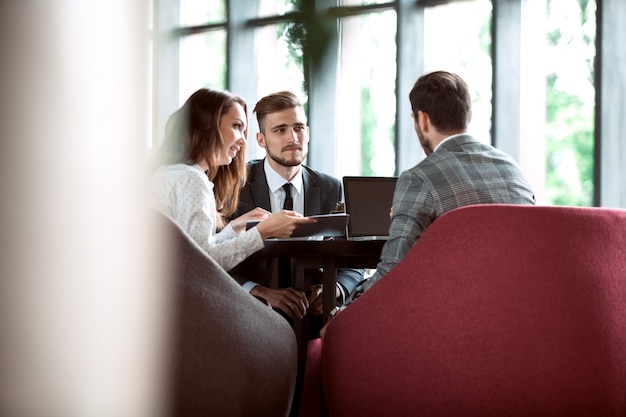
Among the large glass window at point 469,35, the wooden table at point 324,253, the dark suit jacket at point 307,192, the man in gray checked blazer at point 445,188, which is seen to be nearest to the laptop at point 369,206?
the wooden table at point 324,253

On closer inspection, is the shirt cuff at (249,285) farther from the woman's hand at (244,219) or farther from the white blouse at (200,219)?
the white blouse at (200,219)

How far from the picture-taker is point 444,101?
2.08 meters

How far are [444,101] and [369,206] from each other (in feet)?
1.85

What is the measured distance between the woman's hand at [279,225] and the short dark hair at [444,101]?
0.43m

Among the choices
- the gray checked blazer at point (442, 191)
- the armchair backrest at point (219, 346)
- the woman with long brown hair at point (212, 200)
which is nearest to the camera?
the armchair backrest at point (219, 346)

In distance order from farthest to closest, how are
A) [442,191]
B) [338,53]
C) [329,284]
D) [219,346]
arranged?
1. [329,284]
2. [442,191]
3. [219,346]
4. [338,53]

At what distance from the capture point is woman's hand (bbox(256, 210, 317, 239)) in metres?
2.04

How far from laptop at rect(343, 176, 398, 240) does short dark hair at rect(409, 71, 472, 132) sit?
0.44m

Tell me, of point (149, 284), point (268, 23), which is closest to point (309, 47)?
point (268, 23)

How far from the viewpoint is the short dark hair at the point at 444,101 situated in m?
2.05

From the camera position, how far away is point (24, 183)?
1.70 ft

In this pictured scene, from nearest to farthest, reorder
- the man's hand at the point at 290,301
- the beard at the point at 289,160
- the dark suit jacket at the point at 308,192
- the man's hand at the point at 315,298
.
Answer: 1. the man's hand at the point at 290,301
2. the man's hand at the point at 315,298
3. the dark suit jacket at the point at 308,192
4. the beard at the point at 289,160

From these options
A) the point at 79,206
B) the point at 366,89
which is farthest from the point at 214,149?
the point at 366,89

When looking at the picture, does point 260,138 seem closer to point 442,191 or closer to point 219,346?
point 442,191
